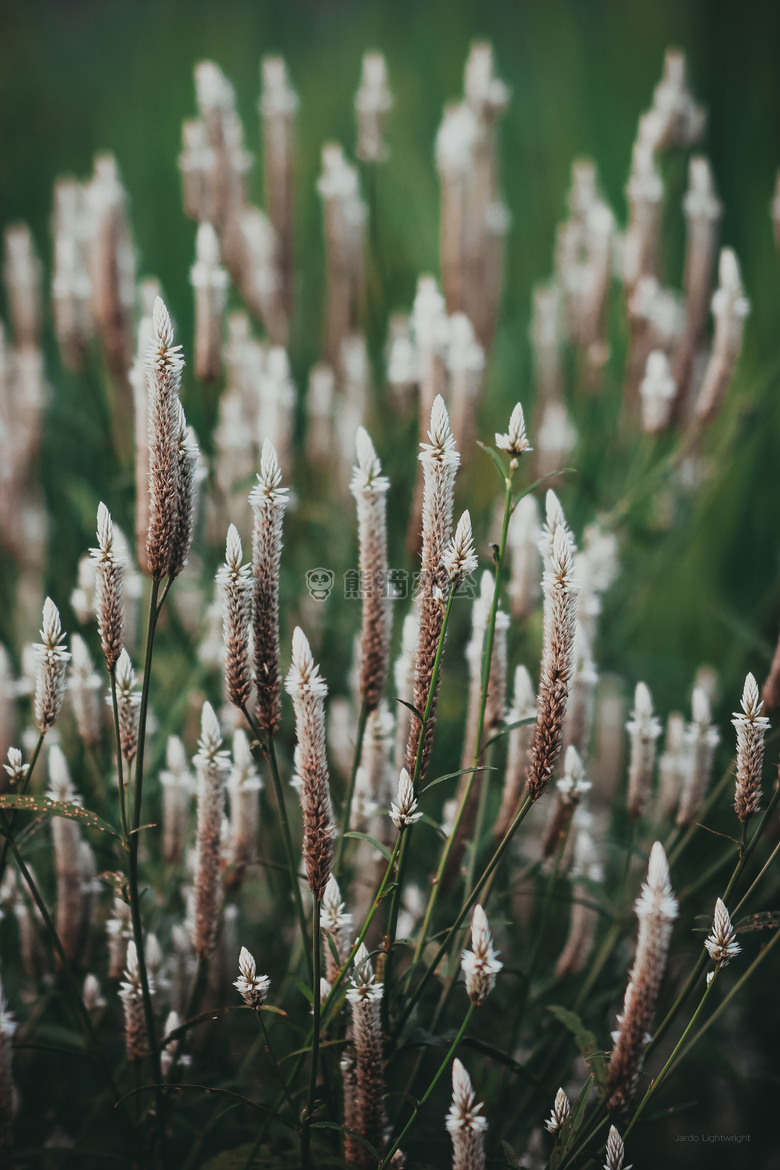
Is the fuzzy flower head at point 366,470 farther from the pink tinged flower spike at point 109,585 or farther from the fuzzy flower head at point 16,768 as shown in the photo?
the fuzzy flower head at point 16,768

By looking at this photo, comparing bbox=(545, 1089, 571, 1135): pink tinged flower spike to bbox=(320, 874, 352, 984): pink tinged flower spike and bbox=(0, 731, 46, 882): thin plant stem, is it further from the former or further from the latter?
bbox=(0, 731, 46, 882): thin plant stem

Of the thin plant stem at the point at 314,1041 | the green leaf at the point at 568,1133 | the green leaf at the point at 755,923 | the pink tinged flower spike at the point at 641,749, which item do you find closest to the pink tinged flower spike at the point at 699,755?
the pink tinged flower spike at the point at 641,749

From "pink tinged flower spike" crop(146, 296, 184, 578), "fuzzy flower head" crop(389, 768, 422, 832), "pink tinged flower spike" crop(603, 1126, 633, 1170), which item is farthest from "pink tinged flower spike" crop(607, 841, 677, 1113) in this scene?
"pink tinged flower spike" crop(146, 296, 184, 578)

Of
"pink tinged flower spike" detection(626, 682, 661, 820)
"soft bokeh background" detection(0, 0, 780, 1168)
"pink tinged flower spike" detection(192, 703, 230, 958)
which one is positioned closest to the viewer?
"pink tinged flower spike" detection(192, 703, 230, 958)

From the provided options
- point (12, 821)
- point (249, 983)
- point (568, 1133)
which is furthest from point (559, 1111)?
point (12, 821)

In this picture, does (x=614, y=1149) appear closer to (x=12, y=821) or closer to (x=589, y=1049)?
(x=589, y=1049)

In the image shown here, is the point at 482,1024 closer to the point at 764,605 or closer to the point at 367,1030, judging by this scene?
the point at 367,1030
